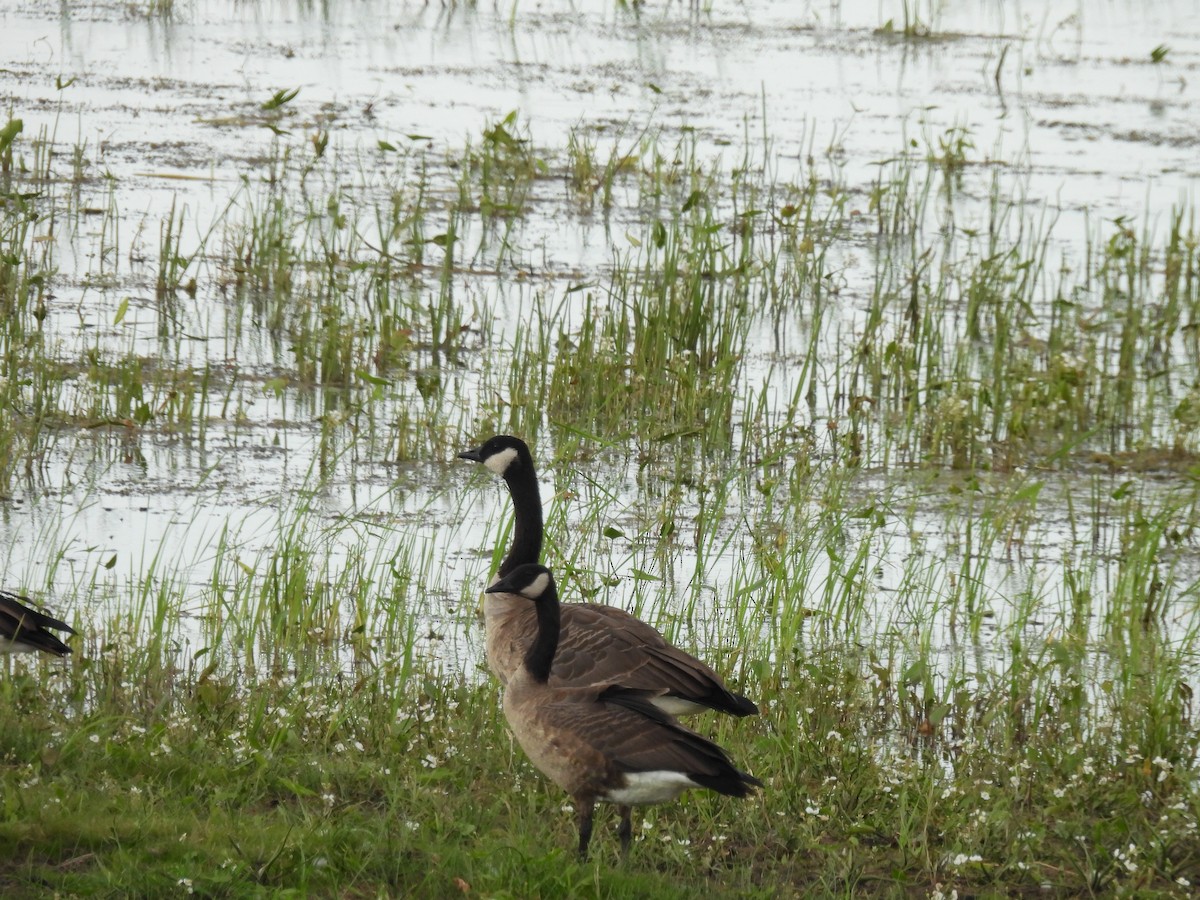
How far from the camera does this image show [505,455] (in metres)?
6.27

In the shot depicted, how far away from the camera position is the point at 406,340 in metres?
9.05

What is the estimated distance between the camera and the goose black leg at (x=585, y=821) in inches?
Answer: 180

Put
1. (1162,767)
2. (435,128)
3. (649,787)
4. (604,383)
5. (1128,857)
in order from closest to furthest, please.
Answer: (649,787)
(1128,857)
(1162,767)
(604,383)
(435,128)

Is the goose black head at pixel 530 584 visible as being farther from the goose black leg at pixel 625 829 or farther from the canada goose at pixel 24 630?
the canada goose at pixel 24 630

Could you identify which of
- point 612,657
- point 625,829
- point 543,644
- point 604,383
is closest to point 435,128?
point 604,383

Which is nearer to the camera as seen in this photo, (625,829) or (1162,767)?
(625,829)

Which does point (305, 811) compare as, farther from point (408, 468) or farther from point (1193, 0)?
point (1193, 0)

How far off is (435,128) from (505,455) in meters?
9.14

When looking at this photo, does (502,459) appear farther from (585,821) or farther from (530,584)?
(585,821)

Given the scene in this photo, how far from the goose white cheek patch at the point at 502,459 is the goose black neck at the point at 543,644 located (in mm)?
1457

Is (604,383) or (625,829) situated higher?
(604,383)

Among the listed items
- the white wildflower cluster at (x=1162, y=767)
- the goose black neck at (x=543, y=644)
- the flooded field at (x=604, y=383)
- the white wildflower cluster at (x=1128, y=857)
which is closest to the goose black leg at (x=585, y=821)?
the goose black neck at (x=543, y=644)

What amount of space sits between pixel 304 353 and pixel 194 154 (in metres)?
4.91

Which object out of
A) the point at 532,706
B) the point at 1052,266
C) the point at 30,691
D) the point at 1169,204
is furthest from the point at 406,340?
the point at 1169,204
